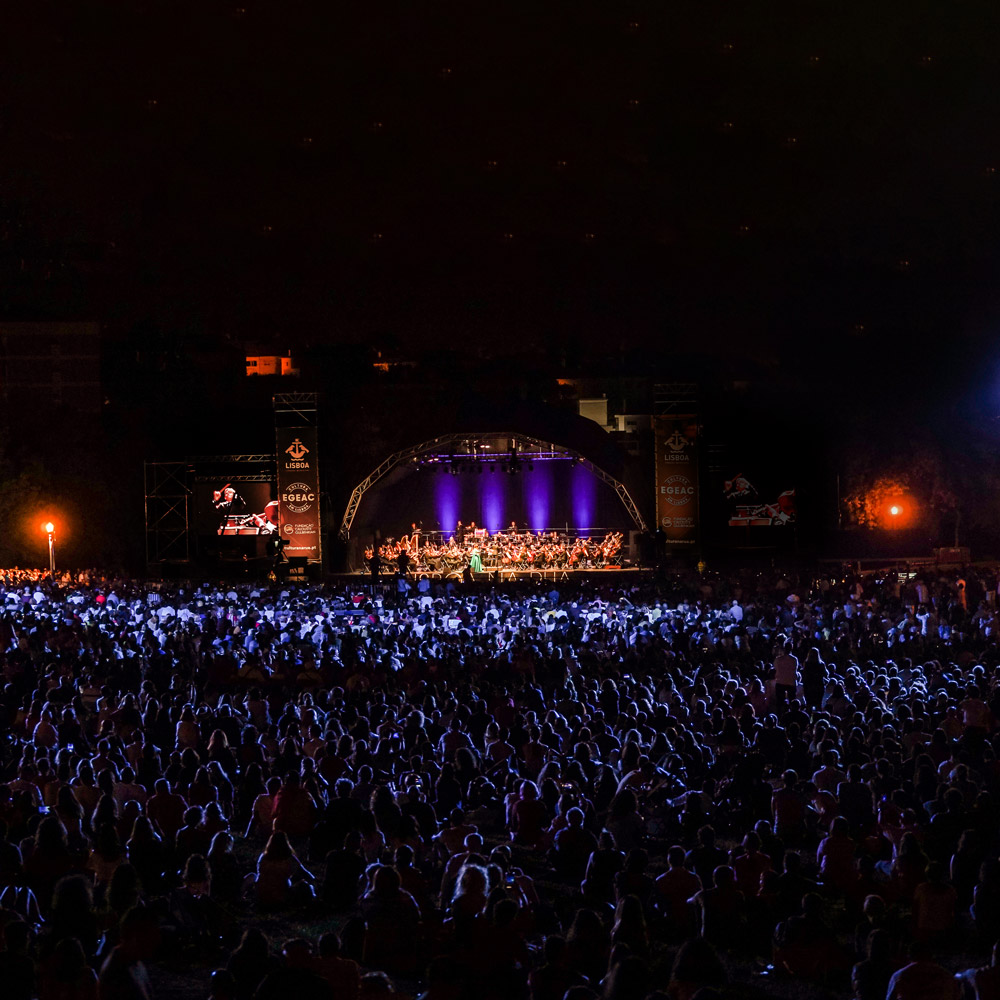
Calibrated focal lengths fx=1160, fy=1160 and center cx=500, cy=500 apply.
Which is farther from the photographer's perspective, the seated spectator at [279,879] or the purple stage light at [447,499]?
the purple stage light at [447,499]

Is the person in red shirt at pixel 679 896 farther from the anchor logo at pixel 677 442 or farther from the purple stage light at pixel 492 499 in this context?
the purple stage light at pixel 492 499

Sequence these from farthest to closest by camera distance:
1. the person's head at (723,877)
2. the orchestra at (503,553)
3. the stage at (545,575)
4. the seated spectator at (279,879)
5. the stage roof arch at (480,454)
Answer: the stage roof arch at (480,454)
the orchestra at (503,553)
the stage at (545,575)
the seated spectator at (279,879)
the person's head at (723,877)

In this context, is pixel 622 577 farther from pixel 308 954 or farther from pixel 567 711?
pixel 308 954

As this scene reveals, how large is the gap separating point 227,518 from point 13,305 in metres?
21.5

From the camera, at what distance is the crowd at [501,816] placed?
5758 millimetres

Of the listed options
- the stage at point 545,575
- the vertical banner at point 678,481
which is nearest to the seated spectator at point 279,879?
the stage at point 545,575

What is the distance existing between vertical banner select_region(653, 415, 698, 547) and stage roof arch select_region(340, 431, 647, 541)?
4.02ft

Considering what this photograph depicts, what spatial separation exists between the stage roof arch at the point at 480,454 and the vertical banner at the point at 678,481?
1.22 m

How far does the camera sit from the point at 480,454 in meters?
34.3

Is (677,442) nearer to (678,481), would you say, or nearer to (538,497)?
(678,481)

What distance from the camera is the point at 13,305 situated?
48.8 m

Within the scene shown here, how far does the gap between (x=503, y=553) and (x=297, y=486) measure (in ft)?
19.8

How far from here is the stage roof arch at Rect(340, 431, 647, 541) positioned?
32.6 metres

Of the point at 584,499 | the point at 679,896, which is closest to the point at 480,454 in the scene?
the point at 584,499
